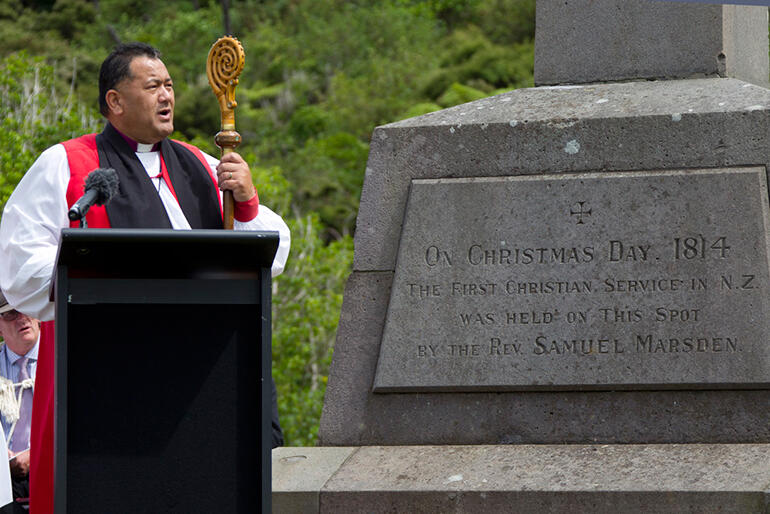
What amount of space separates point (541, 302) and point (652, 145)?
30.1 inches

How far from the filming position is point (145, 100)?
4.35 meters

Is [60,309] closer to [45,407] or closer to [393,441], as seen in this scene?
[45,407]

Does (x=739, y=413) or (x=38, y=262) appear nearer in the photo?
(x=38, y=262)

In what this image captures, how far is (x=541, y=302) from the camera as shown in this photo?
205 inches

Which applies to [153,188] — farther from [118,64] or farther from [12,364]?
[12,364]

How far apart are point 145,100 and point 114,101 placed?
132 millimetres

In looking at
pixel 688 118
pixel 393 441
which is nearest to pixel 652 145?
pixel 688 118

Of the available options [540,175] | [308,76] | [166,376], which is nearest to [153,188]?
[166,376]

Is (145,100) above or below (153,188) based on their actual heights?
above

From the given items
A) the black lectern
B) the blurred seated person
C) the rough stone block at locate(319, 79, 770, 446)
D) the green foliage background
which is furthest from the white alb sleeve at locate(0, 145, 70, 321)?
the green foliage background

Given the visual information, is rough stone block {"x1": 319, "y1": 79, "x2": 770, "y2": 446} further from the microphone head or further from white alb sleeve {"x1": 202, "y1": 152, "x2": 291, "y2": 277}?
the microphone head

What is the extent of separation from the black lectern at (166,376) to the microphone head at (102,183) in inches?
11.9

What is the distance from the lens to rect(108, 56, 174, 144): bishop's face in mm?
4340

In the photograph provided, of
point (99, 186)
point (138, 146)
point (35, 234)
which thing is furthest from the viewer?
point (138, 146)
